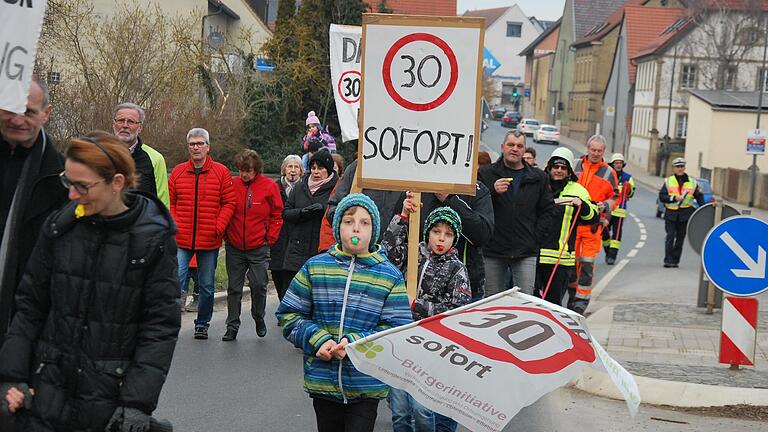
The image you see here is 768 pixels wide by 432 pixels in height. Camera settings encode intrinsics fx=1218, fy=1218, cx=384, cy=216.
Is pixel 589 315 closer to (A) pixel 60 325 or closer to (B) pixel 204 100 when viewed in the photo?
(A) pixel 60 325

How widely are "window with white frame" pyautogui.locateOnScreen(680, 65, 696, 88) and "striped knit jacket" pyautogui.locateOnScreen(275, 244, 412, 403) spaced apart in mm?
72143

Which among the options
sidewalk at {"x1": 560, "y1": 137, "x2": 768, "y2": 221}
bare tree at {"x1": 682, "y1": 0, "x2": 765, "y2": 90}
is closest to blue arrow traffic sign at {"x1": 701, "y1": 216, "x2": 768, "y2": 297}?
sidewalk at {"x1": 560, "y1": 137, "x2": 768, "y2": 221}

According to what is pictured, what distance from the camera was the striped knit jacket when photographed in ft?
18.7

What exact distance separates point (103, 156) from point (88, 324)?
622 mm

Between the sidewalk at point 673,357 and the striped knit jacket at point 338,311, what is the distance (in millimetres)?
4424

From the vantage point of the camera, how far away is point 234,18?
5988cm

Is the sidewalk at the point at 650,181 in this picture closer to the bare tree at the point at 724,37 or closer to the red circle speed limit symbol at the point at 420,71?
the bare tree at the point at 724,37

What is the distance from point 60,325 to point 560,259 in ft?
25.1

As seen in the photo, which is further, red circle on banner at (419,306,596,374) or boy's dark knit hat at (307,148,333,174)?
boy's dark knit hat at (307,148,333,174)

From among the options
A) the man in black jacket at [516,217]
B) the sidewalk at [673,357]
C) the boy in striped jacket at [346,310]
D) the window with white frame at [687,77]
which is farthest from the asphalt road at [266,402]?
the window with white frame at [687,77]

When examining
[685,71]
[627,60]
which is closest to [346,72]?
[685,71]

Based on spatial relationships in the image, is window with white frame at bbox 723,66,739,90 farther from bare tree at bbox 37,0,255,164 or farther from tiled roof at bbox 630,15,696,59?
bare tree at bbox 37,0,255,164

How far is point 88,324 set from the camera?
4.49 m

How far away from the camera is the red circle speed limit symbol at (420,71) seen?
7.61 meters
